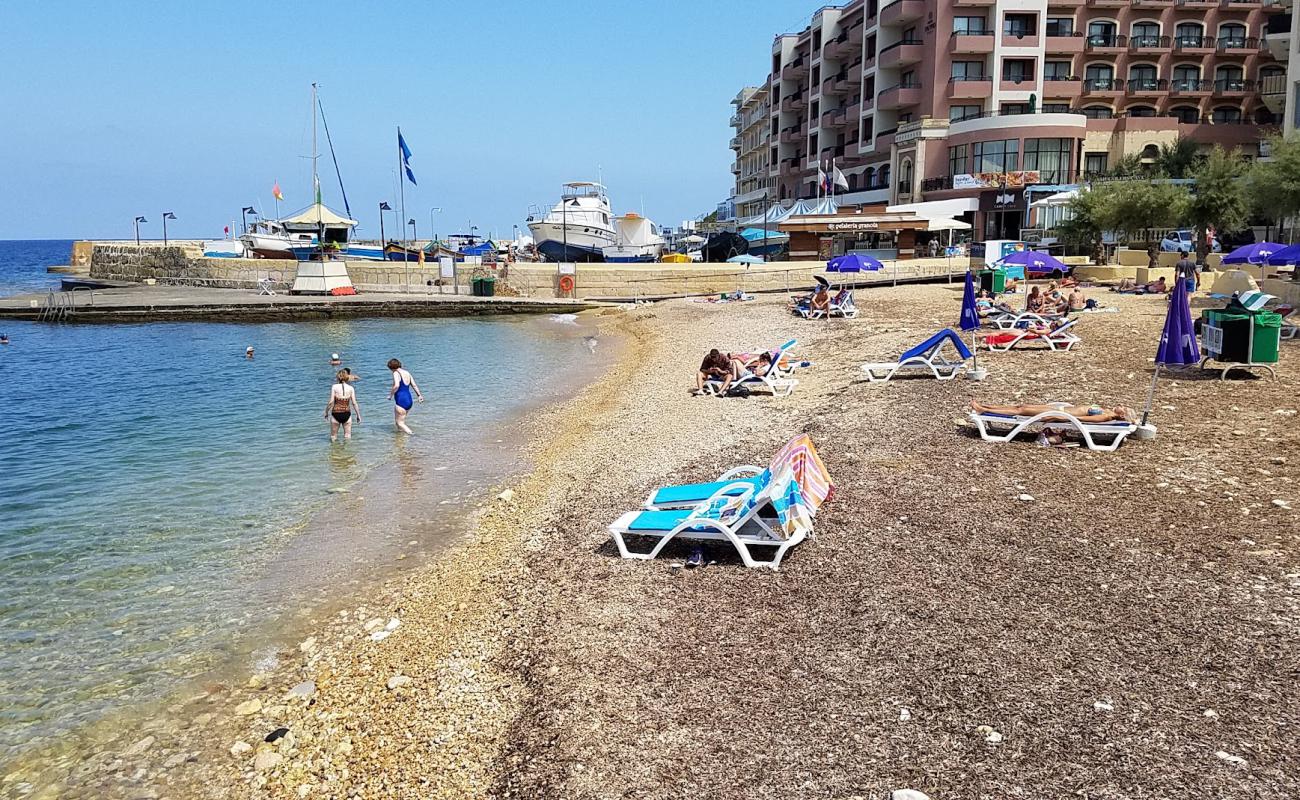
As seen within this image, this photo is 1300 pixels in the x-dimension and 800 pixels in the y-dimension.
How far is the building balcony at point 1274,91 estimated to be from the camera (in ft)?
178

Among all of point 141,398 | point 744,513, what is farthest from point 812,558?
point 141,398

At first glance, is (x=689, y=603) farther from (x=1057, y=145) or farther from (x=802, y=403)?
(x=1057, y=145)

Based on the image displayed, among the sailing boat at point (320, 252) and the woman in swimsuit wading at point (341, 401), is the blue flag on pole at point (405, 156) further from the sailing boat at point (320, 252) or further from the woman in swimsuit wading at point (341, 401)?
the woman in swimsuit wading at point (341, 401)

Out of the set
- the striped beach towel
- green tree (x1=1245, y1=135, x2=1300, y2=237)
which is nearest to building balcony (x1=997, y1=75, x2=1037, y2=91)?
green tree (x1=1245, y1=135, x2=1300, y2=237)

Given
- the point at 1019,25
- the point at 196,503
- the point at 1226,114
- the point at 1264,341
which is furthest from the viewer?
the point at 1226,114

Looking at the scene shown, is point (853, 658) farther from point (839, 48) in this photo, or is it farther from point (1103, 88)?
point (839, 48)

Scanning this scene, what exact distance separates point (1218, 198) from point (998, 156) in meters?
20.1

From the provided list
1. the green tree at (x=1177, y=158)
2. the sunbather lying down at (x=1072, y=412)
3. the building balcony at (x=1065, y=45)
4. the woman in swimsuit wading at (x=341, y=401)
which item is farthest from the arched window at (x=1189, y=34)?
the woman in swimsuit wading at (x=341, y=401)

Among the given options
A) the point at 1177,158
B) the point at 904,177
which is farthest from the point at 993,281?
the point at 904,177

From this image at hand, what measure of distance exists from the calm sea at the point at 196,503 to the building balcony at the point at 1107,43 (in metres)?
47.7

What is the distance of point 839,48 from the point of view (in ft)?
220

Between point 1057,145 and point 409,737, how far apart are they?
179 ft

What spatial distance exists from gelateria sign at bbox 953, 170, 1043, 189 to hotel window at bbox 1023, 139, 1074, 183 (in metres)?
0.62

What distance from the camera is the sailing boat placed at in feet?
145
